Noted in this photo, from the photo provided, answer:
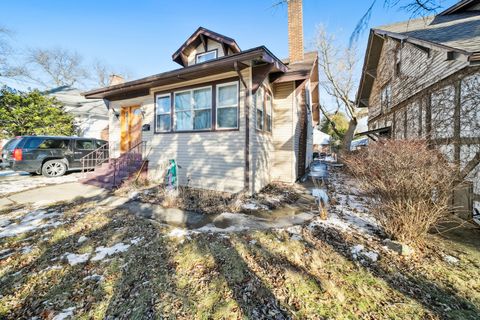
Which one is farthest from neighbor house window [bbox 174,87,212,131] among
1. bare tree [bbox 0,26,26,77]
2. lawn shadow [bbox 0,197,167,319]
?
bare tree [bbox 0,26,26,77]

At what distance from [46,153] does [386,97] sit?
1721cm

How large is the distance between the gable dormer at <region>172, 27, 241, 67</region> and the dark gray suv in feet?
21.5

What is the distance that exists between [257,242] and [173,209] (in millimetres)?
2652

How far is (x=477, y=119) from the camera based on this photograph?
478 centimetres

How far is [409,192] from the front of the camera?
10.8 ft

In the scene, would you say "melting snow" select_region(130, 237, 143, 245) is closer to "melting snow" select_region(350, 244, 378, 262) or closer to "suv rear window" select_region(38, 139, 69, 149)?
"melting snow" select_region(350, 244, 378, 262)

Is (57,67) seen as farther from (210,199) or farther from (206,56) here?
(210,199)

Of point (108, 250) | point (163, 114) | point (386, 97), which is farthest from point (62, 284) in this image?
point (386, 97)

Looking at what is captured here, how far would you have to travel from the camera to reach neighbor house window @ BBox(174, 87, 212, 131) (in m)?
6.72

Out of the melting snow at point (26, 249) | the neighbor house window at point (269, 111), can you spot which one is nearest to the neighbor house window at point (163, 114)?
the neighbor house window at point (269, 111)

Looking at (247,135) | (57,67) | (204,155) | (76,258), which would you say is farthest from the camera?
(57,67)

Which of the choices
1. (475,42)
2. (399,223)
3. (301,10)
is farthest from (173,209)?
(301,10)

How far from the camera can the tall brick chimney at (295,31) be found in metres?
8.57

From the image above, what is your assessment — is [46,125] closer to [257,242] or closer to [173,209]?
[173,209]
